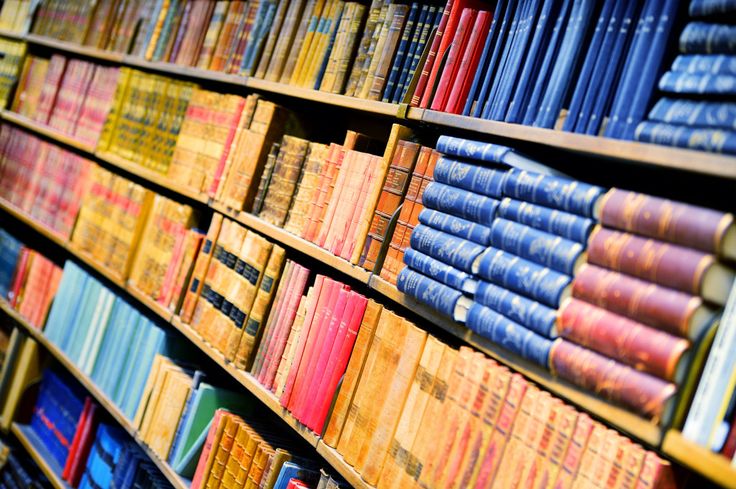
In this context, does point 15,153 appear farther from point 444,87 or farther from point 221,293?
point 444,87

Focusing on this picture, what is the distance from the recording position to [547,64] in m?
1.53

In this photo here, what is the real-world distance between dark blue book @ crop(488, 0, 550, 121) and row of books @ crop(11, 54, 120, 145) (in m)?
2.09

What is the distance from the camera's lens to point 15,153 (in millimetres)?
3926

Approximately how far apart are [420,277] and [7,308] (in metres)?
2.76

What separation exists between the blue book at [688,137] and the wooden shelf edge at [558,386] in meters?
0.41

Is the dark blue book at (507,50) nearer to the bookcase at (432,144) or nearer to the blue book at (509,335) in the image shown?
the bookcase at (432,144)

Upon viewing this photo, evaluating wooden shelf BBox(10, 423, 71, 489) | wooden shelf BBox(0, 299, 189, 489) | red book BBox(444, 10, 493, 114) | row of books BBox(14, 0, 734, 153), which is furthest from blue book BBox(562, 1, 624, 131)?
wooden shelf BBox(10, 423, 71, 489)

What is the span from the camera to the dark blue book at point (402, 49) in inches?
79.0

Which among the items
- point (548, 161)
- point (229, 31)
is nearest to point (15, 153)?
point (229, 31)

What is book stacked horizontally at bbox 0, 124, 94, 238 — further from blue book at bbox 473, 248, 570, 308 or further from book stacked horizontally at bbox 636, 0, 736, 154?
book stacked horizontally at bbox 636, 0, 736, 154

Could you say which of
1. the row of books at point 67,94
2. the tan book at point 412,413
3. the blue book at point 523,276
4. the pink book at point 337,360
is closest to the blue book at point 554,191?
the blue book at point 523,276

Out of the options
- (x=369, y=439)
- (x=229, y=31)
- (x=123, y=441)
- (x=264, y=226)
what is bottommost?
(x=123, y=441)

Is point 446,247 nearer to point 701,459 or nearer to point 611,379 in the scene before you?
point 611,379

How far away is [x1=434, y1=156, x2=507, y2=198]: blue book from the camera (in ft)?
5.05
